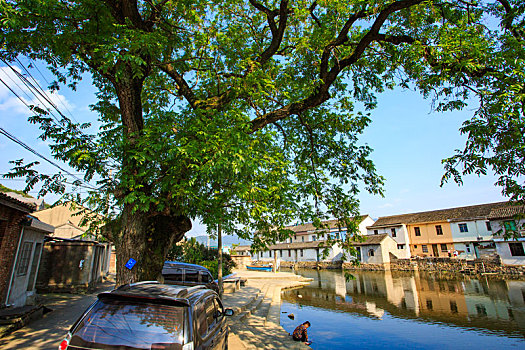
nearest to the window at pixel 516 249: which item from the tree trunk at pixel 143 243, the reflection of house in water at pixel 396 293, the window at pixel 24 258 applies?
the reflection of house in water at pixel 396 293

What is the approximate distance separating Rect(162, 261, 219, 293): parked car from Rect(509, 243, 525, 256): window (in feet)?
118

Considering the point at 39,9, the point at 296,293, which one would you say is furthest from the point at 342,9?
the point at 296,293

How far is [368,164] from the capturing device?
28.9 feet

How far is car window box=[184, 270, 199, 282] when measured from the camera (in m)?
13.1

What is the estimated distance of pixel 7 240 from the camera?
29.5 feet

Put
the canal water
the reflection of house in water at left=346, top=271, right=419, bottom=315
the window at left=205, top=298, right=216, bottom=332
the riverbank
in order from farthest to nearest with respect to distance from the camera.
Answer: the riverbank → the reflection of house in water at left=346, top=271, right=419, bottom=315 → the canal water → the window at left=205, top=298, right=216, bottom=332

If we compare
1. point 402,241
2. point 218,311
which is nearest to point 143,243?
point 218,311

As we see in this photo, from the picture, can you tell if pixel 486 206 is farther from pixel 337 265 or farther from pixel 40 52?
pixel 40 52

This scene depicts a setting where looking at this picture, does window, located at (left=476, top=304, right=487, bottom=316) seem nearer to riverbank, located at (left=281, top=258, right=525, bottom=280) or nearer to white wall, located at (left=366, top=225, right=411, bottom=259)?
riverbank, located at (left=281, top=258, right=525, bottom=280)

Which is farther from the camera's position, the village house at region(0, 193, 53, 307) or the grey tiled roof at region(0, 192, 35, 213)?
the village house at region(0, 193, 53, 307)

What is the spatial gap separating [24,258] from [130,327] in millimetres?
10328

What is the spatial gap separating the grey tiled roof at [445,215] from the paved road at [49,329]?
45270 millimetres

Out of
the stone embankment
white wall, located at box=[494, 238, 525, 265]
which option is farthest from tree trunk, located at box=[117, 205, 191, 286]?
white wall, located at box=[494, 238, 525, 265]

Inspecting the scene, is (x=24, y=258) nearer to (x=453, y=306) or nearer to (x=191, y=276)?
(x=191, y=276)
